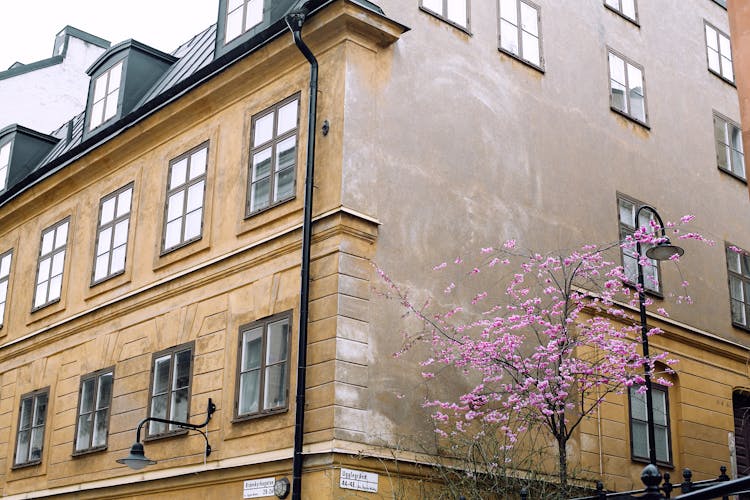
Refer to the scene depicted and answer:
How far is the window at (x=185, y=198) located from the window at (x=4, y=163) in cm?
876

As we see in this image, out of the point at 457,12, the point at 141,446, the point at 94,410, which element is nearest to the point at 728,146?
the point at 457,12

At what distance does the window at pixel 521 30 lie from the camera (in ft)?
60.3

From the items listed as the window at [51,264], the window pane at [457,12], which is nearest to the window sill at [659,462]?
the window pane at [457,12]

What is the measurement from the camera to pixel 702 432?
19.1 metres

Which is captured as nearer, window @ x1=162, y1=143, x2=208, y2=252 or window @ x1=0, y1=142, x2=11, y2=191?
window @ x1=162, y1=143, x2=208, y2=252

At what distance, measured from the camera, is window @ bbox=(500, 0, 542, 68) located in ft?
60.3

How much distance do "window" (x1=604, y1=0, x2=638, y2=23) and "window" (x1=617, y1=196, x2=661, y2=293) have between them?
4.16m

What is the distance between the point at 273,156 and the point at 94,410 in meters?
6.05

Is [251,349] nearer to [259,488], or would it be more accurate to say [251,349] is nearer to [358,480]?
[259,488]

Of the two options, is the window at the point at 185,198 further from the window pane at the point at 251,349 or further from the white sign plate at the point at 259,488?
the white sign plate at the point at 259,488

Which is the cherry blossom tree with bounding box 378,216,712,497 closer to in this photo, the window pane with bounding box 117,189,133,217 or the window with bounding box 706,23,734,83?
the window pane with bounding box 117,189,133,217

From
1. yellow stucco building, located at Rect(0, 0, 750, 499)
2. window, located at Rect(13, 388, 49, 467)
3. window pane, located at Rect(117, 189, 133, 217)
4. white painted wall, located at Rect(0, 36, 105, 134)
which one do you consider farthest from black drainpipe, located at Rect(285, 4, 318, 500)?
white painted wall, located at Rect(0, 36, 105, 134)

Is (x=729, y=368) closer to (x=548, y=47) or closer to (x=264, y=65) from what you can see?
(x=548, y=47)

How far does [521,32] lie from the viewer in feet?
61.4
